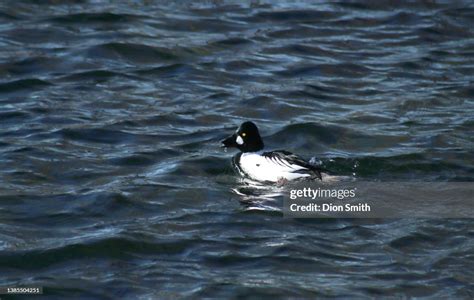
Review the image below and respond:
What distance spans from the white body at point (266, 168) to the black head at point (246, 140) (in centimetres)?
8

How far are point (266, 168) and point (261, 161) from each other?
0.44 ft

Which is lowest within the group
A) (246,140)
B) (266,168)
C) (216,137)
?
(266,168)

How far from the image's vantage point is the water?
33.0 ft

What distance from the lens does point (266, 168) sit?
41.0 ft

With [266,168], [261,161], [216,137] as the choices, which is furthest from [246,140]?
[216,137]

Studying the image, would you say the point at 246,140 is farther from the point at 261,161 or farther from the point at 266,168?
the point at 266,168

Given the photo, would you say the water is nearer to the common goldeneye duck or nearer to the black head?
the common goldeneye duck

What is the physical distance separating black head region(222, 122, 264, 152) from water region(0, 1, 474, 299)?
0.32 meters

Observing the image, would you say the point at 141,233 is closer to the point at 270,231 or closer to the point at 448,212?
the point at 270,231

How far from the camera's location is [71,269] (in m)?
9.98

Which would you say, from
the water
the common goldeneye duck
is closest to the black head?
the common goldeneye duck

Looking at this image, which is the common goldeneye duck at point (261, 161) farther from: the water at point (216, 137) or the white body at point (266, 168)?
the water at point (216, 137)

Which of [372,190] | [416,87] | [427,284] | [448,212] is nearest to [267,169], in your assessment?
[372,190]

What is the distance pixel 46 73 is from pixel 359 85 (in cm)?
413
